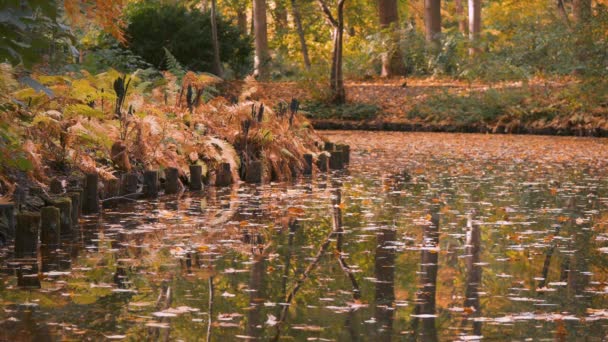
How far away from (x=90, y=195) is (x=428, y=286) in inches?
196

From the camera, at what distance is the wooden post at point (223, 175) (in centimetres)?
1503

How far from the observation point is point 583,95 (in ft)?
91.8

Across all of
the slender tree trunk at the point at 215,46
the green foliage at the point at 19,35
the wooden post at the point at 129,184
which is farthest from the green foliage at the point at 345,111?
the green foliage at the point at 19,35

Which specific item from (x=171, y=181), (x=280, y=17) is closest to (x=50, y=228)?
(x=171, y=181)

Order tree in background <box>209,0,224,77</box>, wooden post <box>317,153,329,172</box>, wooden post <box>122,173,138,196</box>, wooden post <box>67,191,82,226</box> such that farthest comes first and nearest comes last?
tree in background <box>209,0,224,77</box> → wooden post <box>317,153,329,172</box> → wooden post <box>122,173,138,196</box> → wooden post <box>67,191,82,226</box>

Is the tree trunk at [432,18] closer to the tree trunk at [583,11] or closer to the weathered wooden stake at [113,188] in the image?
the tree trunk at [583,11]

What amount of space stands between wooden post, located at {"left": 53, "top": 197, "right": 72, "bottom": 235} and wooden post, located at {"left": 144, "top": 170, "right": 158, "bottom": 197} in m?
3.25

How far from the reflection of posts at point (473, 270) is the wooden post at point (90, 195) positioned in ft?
12.7

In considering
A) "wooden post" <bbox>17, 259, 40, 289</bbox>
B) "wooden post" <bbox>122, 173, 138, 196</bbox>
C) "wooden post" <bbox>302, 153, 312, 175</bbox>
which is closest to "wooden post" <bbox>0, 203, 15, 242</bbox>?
"wooden post" <bbox>17, 259, 40, 289</bbox>

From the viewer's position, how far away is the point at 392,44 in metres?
36.8

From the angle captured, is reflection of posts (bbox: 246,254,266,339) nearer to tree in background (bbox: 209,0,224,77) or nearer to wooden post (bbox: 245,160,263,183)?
wooden post (bbox: 245,160,263,183)

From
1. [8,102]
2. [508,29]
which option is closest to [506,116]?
[508,29]

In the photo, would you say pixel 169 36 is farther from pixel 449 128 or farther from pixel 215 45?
pixel 449 128

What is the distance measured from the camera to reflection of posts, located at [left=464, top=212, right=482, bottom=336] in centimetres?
699
